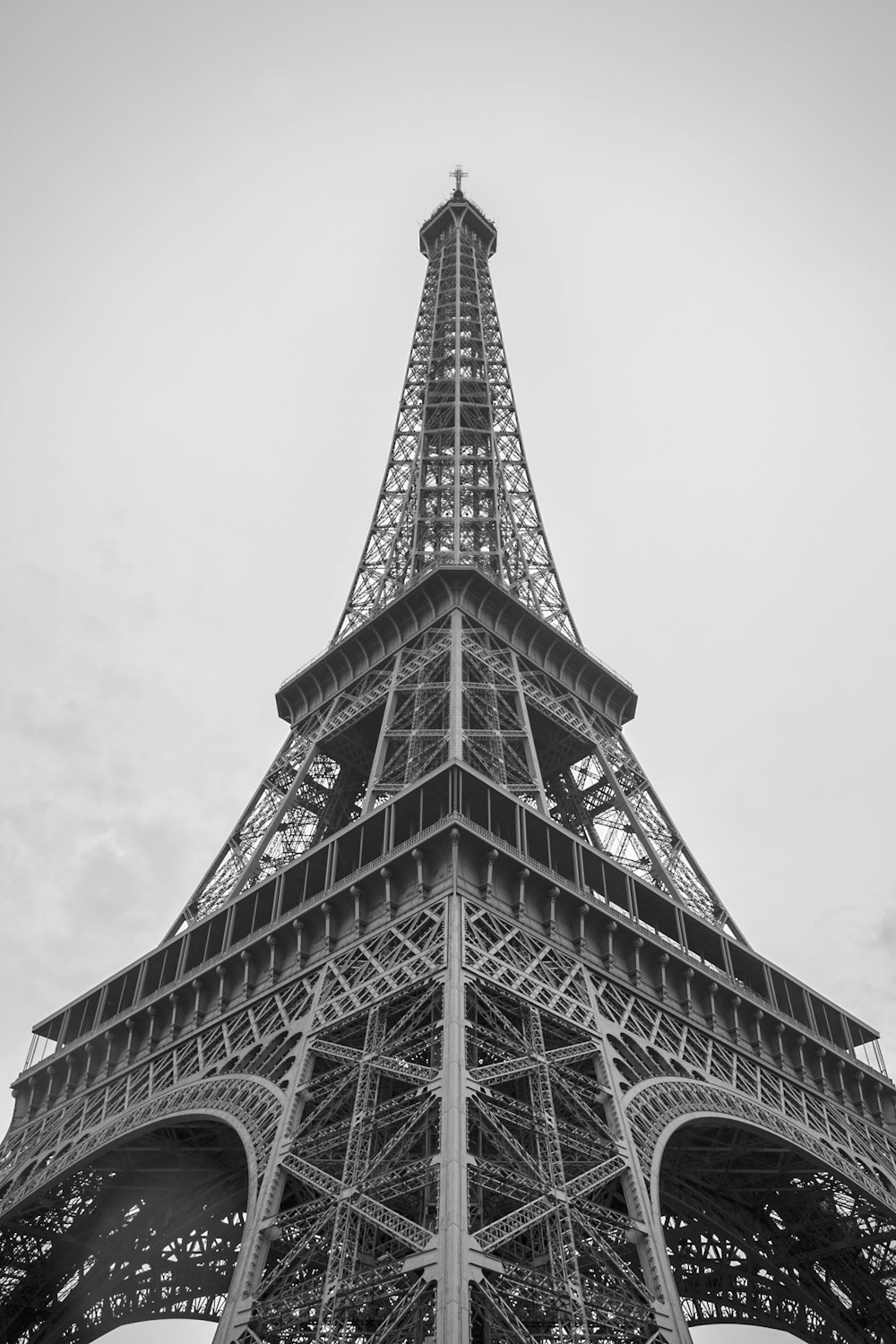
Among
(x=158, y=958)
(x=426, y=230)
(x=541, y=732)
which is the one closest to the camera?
(x=158, y=958)

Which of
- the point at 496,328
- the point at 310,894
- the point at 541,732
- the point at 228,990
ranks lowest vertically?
the point at 228,990

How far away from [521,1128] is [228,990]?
12.1 m

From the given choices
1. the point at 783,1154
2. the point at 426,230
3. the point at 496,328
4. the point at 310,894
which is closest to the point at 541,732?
the point at 310,894

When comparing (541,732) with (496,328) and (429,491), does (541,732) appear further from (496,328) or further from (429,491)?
(496,328)

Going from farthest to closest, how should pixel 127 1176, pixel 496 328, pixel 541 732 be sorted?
pixel 496 328, pixel 541 732, pixel 127 1176

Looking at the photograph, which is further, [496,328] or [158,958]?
[496,328]

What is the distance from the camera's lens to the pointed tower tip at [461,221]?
85.5m

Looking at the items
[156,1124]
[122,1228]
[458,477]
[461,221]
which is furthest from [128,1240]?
[461,221]

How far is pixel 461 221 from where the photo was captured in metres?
84.6

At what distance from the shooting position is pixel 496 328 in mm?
76438

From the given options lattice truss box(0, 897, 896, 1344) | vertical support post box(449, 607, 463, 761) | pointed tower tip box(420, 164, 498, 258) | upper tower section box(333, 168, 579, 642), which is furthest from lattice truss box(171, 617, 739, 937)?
pointed tower tip box(420, 164, 498, 258)

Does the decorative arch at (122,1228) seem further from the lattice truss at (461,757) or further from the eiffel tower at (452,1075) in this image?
the lattice truss at (461,757)

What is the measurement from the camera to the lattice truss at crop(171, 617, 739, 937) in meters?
41.9

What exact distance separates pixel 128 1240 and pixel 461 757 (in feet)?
56.7
